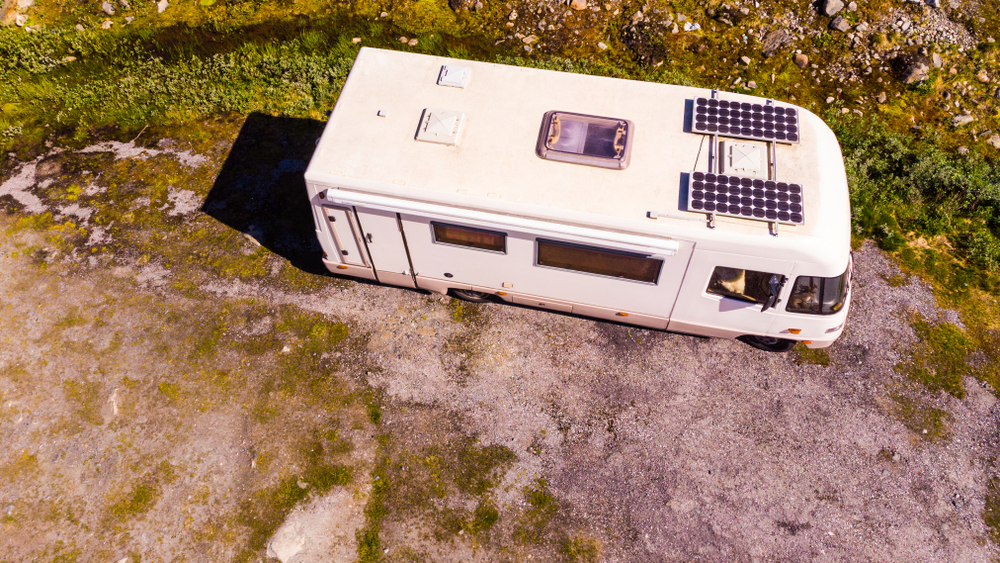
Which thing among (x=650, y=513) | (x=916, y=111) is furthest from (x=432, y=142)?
(x=916, y=111)

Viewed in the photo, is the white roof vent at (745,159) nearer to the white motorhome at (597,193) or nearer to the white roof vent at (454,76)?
the white motorhome at (597,193)

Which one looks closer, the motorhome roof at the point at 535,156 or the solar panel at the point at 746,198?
the solar panel at the point at 746,198

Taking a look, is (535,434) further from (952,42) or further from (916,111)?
(952,42)

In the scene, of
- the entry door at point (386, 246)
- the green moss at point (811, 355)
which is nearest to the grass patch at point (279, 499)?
the entry door at point (386, 246)

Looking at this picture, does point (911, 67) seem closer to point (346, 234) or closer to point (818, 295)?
point (818, 295)

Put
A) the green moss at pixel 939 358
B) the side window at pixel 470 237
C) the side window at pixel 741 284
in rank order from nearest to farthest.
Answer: the side window at pixel 741 284
the side window at pixel 470 237
the green moss at pixel 939 358

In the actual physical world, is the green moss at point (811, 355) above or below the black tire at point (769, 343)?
below
